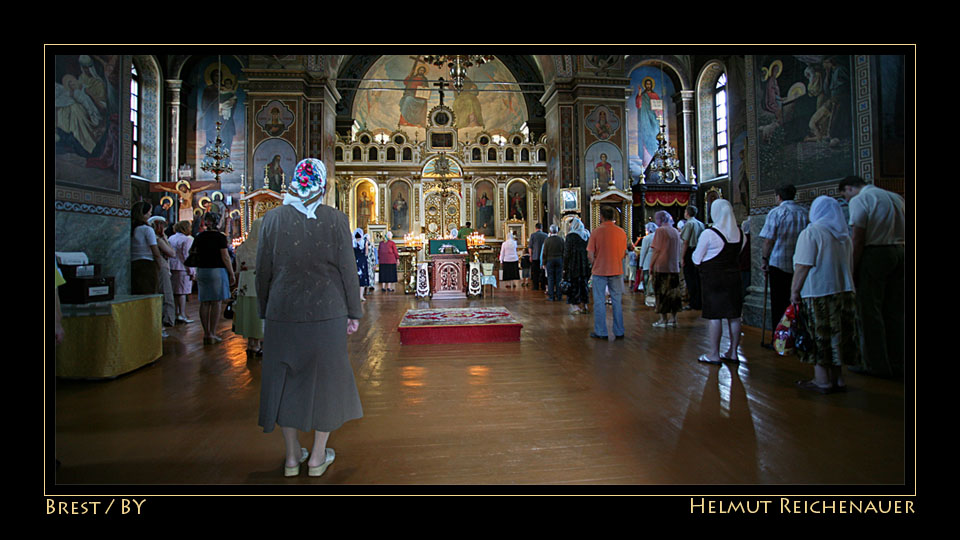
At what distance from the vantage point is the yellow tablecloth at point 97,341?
3.23 metres

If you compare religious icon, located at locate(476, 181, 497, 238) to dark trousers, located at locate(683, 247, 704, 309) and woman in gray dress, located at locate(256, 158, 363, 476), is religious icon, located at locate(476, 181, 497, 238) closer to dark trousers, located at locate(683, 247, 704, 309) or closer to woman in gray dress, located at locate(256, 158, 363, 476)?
dark trousers, located at locate(683, 247, 704, 309)

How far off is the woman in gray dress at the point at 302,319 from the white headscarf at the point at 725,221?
304 centimetres

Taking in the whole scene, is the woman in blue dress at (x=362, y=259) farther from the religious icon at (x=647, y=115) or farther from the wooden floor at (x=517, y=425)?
the religious icon at (x=647, y=115)

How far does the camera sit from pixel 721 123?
1711cm

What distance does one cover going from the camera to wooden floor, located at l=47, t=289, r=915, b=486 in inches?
71.7

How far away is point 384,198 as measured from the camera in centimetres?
1939

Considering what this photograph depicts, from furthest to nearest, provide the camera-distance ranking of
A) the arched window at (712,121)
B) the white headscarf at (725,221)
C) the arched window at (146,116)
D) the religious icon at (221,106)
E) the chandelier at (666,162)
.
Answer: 1. the arched window at (712,121)
2. the religious icon at (221,106)
3. the arched window at (146,116)
4. the chandelier at (666,162)
5. the white headscarf at (725,221)

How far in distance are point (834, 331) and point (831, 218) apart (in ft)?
2.33

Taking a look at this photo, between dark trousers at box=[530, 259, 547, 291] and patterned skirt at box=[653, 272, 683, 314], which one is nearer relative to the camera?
patterned skirt at box=[653, 272, 683, 314]

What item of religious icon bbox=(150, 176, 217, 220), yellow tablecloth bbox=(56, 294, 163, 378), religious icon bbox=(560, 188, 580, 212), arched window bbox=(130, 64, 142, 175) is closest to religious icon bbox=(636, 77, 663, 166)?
religious icon bbox=(560, 188, 580, 212)

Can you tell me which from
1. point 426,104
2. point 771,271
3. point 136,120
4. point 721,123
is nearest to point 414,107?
point 426,104

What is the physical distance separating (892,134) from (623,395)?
357 centimetres

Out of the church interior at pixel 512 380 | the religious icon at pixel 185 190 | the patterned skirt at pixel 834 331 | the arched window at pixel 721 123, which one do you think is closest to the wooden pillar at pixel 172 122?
the religious icon at pixel 185 190

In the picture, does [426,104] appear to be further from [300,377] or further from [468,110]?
[300,377]
